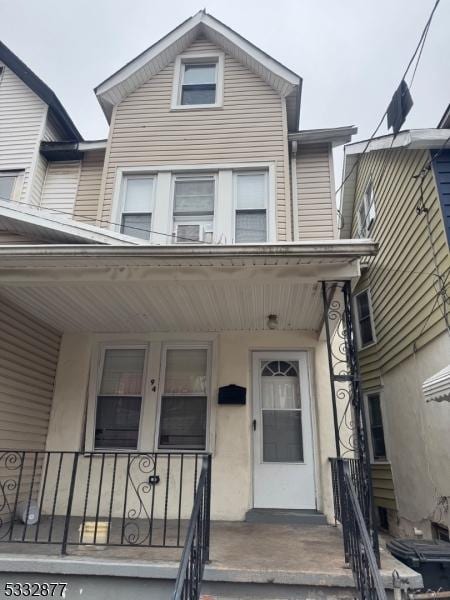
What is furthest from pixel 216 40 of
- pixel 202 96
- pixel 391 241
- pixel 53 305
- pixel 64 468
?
pixel 64 468

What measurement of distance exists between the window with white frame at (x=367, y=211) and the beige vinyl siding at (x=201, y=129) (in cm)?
380

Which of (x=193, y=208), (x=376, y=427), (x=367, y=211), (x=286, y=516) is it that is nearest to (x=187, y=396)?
(x=286, y=516)

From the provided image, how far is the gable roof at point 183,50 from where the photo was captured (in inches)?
257

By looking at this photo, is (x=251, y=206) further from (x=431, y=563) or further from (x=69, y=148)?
(x=431, y=563)

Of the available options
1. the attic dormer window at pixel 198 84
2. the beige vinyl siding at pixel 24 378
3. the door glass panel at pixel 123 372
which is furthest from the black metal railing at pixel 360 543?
the attic dormer window at pixel 198 84

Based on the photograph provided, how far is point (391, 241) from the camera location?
797 centimetres

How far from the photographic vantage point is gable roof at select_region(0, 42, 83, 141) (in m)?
7.18

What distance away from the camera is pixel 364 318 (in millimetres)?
9797

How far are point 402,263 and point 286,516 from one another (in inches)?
190

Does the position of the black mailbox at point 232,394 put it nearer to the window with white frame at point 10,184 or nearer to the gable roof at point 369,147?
the gable roof at point 369,147

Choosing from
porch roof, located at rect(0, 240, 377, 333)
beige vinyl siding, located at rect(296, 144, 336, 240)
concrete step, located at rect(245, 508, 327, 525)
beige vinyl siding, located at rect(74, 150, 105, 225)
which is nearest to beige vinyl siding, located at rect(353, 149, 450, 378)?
beige vinyl siding, located at rect(296, 144, 336, 240)

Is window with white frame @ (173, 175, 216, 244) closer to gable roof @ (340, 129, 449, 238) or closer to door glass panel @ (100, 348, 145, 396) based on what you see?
door glass panel @ (100, 348, 145, 396)

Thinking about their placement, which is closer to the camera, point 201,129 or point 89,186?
point 201,129

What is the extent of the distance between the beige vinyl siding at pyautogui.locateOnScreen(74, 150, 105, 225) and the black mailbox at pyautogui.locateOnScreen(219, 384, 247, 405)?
10.6ft
